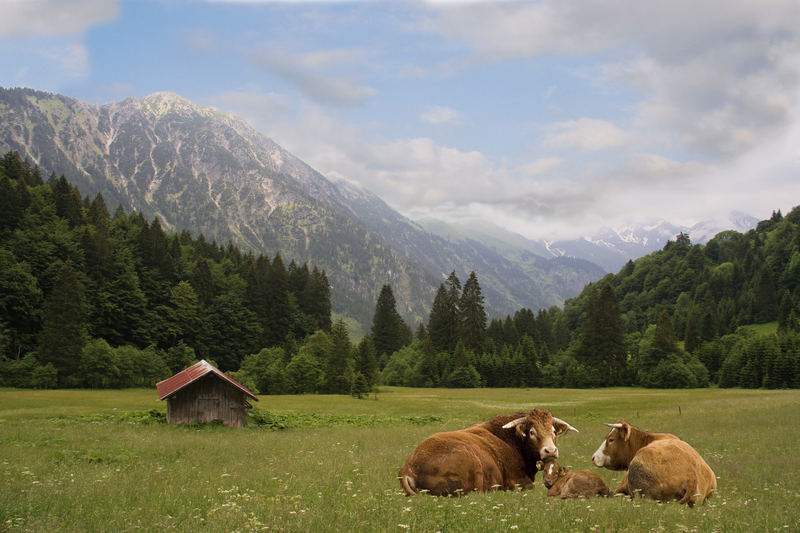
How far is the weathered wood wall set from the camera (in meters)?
37.2

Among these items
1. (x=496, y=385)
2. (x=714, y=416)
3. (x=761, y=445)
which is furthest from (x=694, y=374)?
(x=761, y=445)

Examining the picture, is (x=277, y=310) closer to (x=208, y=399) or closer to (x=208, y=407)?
(x=208, y=399)

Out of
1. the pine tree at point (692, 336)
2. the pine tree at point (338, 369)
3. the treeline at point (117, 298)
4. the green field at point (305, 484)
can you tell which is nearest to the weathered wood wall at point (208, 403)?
the green field at point (305, 484)

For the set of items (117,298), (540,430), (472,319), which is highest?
(117,298)

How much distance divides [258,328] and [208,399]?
2996 inches

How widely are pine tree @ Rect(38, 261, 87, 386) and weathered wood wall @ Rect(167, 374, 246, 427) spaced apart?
46.7 metres

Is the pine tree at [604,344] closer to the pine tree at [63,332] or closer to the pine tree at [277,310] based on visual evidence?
the pine tree at [277,310]

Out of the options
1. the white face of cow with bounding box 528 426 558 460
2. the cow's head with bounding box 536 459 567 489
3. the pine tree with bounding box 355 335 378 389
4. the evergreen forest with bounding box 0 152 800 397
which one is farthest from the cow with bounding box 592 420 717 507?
the pine tree with bounding box 355 335 378 389

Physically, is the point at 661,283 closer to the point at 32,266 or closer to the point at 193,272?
the point at 193,272

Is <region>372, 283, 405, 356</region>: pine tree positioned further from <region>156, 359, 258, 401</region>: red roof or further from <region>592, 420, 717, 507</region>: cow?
<region>592, 420, 717, 507</region>: cow

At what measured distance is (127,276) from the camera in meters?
96.8

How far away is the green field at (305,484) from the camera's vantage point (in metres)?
8.34

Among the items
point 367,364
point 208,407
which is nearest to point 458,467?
point 208,407

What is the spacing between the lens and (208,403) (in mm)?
37750
